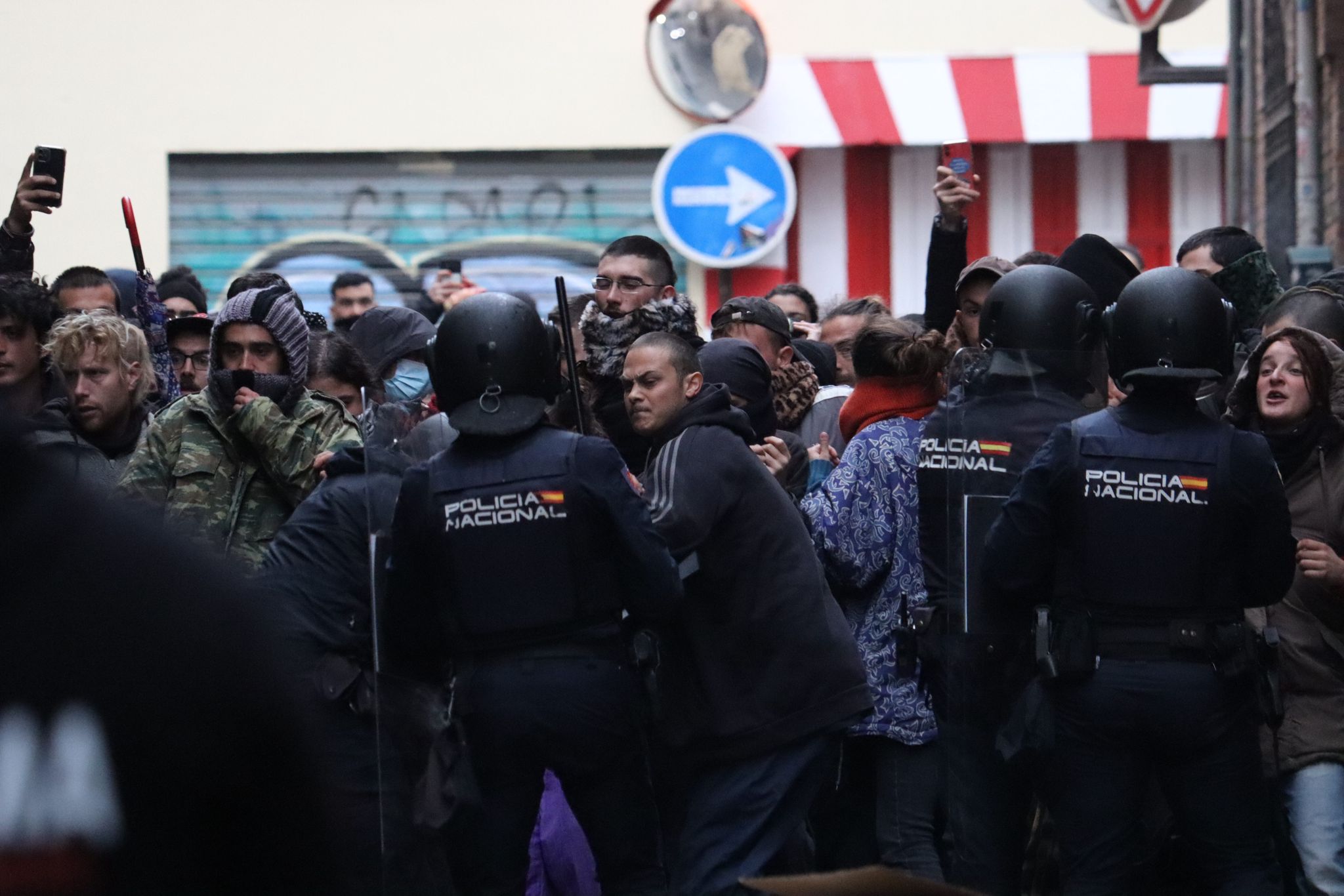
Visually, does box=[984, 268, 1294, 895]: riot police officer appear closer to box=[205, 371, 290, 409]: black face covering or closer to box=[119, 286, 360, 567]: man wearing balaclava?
box=[119, 286, 360, 567]: man wearing balaclava

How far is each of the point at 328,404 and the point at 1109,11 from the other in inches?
224

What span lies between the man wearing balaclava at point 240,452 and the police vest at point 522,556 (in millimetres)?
830

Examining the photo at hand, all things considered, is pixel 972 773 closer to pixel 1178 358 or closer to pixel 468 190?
pixel 1178 358

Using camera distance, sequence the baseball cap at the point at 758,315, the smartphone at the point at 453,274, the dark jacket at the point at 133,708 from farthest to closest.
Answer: the smartphone at the point at 453,274 < the baseball cap at the point at 758,315 < the dark jacket at the point at 133,708

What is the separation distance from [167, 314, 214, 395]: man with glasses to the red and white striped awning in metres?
6.04

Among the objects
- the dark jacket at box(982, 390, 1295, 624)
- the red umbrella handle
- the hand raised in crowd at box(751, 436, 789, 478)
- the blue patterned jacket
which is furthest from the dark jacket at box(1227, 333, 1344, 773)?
the red umbrella handle

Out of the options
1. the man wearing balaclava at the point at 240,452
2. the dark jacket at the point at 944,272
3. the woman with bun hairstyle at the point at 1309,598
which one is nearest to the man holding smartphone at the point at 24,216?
the man wearing balaclava at the point at 240,452

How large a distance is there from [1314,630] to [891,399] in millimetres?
1263

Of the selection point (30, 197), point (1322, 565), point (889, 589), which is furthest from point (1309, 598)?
point (30, 197)

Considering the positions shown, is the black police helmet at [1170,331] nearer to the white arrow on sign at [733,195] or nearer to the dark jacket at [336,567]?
the dark jacket at [336,567]

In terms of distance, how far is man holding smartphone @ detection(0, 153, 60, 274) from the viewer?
5730mm

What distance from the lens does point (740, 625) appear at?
429cm

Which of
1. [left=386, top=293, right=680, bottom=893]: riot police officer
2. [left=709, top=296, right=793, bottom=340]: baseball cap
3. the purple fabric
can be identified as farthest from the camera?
[left=709, top=296, right=793, bottom=340]: baseball cap

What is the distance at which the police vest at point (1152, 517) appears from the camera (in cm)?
399
